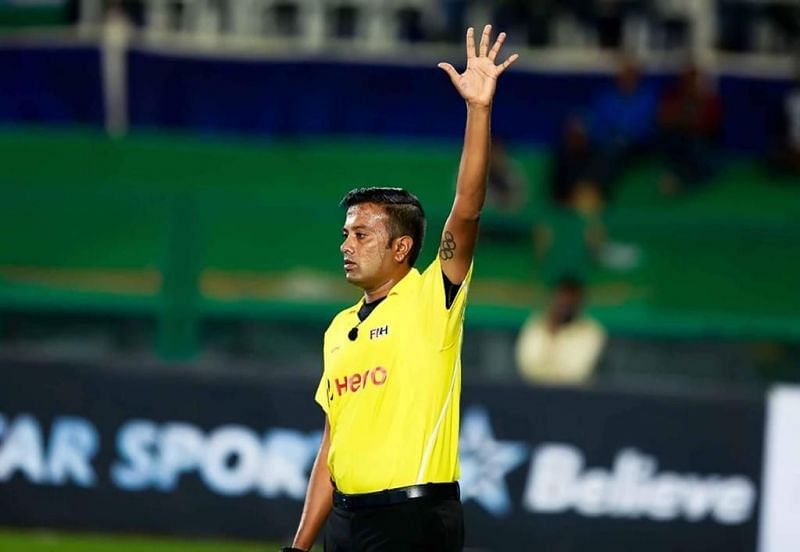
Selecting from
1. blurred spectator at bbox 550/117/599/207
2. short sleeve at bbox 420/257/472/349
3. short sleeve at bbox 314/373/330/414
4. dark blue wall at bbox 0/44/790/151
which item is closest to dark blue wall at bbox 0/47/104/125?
dark blue wall at bbox 0/44/790/151

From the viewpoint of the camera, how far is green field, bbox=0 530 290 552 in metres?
9.77

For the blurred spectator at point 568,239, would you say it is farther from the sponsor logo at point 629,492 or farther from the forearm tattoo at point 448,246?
the forearm tattoo at point 448,246

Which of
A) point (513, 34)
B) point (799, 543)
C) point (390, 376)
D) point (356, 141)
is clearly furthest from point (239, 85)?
point (390, 376)

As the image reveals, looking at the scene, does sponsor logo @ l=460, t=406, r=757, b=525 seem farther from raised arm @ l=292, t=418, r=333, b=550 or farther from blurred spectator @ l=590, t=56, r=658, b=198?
blurred spectator @ l=590, t=56, r=658, b=198

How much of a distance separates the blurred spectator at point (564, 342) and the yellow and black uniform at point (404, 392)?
504cm

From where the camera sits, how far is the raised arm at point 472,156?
5199mm

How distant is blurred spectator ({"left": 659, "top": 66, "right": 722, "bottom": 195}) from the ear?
1140 cm

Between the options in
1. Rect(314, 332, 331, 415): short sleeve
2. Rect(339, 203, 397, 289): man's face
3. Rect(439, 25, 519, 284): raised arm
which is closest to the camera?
Rect(439, 25, 519, 284): raised arm

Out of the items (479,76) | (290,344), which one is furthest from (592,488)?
(479,76)

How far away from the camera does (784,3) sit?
61.3 ft

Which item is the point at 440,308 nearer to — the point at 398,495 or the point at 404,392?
A: the point at 404,392

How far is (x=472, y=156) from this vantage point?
205 inches

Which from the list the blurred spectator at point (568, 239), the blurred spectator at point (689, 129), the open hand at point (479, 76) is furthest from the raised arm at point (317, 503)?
the blurred spectator at point (689, 129)

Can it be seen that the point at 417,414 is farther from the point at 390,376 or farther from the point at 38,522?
the point at 38,522
